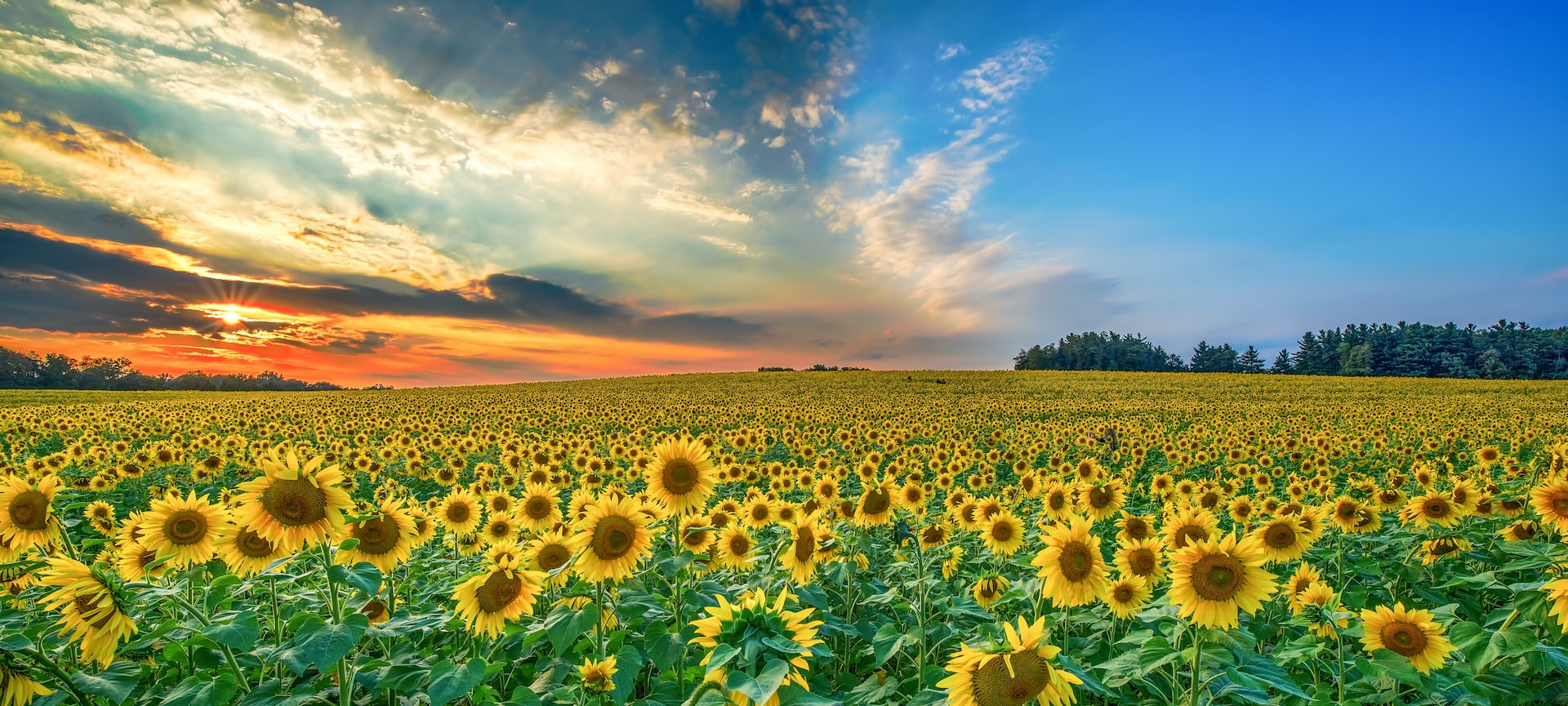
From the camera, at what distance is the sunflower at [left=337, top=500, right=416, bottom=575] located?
→ 3.73 meters

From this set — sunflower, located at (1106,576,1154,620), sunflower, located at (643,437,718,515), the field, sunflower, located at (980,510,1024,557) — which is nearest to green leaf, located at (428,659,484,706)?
the field

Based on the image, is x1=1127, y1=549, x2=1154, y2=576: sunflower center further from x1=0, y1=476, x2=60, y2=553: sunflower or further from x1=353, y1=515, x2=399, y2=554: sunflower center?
x1=0, y1=476, x2=60, y2=553: sunflower

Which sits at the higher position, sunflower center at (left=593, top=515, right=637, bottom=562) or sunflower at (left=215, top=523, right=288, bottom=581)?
sunflower center at (left=593, top=515, right=637, bottom=562)

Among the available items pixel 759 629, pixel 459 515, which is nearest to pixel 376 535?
pixel 459 515

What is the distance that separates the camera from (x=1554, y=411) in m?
28.4

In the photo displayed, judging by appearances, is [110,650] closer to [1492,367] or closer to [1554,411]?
[1554,411]

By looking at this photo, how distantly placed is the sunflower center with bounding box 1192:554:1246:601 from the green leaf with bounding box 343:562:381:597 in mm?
3750

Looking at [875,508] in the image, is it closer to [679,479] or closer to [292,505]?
[679,479]

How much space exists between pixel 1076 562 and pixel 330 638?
357cm

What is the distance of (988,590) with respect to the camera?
4789 millimetres

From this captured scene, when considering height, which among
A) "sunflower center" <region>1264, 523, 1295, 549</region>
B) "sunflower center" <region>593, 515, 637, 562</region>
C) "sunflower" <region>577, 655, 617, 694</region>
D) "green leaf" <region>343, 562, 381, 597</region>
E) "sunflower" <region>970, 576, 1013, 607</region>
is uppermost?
"sunflower center" <region>593, 515, 637, 562</region>

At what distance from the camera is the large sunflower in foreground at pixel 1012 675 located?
242 centimetres

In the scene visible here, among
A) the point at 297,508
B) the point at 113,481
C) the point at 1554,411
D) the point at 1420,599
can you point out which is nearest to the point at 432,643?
the point at 297,508

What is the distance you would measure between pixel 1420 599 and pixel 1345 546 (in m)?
0.71
